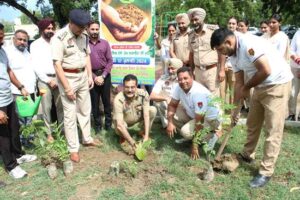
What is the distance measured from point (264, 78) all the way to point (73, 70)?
2363mm

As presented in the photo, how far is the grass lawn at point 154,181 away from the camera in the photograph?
3.43 meters

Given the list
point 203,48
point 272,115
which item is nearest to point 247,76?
point 272,115

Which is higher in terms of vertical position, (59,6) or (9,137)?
(59,6)

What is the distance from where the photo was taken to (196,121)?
4.23 metres

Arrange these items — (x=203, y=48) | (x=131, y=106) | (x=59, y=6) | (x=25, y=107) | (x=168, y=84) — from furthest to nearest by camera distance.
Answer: (x=59, y=6), (x=168, y=84), (x=203, y=48), (x=131, y=106), (x=25, y=107)

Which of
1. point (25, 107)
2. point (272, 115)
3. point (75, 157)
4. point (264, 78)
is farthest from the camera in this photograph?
point (25, 107)

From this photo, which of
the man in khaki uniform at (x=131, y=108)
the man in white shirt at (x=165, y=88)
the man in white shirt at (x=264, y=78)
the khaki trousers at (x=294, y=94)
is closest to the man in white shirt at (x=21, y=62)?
the man in khaki uniform at (x=131, y=108)

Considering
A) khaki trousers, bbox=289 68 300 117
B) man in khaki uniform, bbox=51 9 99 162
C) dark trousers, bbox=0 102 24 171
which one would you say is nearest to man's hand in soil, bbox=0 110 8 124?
dark trousers, bbox=0 102 24 171

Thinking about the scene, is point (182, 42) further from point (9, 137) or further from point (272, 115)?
point (9, 137)

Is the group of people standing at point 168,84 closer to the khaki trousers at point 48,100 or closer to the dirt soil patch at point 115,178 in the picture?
the khaki trousers at point 48,100

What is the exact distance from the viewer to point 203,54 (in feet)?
16.1

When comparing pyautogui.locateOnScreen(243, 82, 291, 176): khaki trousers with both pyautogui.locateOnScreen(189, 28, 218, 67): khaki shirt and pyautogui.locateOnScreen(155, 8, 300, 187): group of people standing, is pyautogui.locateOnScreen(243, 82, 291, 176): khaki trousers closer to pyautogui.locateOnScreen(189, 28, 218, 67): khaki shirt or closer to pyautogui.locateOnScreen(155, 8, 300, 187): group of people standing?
pyautogui.locateOnScreen(155, 8, 300, 187): group of people standing

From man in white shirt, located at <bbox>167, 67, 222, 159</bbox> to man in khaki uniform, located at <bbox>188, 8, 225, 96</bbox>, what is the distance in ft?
2.37

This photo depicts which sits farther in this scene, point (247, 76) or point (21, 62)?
point (21, 62)
